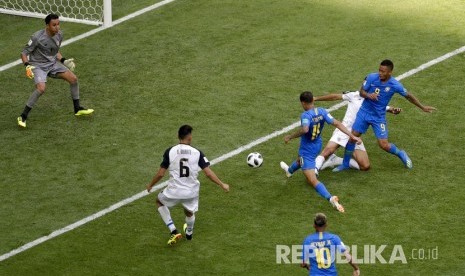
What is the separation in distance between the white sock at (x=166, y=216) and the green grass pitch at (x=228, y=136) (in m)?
0.34

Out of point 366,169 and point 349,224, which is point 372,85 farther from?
point 349,224

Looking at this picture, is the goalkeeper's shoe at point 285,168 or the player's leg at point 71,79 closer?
the goalkeeper's shoe at point 285,168

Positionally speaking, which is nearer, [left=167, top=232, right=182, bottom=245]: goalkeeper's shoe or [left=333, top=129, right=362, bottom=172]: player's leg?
[left=167, top=232, right=182, bottom=245]: goalkeeper's shoe

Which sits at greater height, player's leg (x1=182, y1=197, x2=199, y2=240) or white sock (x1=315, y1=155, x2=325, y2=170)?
player's leg (x1=182, y1=197, x2=199, y2=240)

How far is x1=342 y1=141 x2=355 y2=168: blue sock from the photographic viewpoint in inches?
674

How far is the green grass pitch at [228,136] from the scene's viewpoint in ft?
50.6

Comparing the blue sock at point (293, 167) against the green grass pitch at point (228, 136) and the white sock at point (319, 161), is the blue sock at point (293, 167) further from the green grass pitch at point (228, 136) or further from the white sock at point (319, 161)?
the white sock at point (319, 161)

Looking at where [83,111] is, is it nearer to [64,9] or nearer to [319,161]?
[319,161]

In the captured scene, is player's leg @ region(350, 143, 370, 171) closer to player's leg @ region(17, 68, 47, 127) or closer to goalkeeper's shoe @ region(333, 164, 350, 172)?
goalkeeper's shoe @ region(333, 164, 350, 172)

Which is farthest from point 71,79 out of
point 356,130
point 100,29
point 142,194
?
point 356,130

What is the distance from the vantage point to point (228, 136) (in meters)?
18.5

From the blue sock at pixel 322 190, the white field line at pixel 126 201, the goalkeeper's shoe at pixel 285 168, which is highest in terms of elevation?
the blue sock at pixel 322 190

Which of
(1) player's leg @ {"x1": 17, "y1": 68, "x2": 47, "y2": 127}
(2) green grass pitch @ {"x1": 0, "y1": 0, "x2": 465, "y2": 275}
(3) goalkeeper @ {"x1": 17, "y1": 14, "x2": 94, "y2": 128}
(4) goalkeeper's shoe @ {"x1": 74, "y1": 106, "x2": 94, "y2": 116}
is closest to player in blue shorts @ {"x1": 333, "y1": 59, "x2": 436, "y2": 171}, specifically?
(2) green grass pitch @ {"x1": 0, "y1": 0, "x2": 465, "y2": 275}

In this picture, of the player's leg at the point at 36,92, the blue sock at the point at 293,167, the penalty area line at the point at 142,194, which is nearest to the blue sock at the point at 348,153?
the blue sock at the point at 293,167
